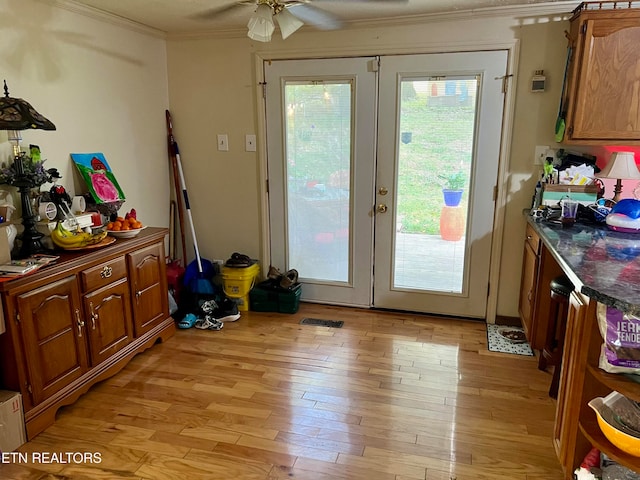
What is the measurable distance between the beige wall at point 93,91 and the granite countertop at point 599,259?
2821 mm

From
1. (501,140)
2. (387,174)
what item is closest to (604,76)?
(501,140)

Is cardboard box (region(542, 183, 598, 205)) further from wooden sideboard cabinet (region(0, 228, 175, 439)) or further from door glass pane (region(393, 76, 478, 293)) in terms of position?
wooden sideboard cabinet (region(0, 228, 175, 439))

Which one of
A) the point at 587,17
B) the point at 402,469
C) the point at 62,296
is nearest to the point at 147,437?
the point at 62,296

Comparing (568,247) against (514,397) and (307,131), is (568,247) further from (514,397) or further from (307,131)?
(307,131)

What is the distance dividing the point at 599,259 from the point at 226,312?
8.36 feet

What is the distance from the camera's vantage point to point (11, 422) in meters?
2.06

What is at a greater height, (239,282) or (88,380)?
(239,282)

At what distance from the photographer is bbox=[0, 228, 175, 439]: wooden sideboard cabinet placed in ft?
6.86

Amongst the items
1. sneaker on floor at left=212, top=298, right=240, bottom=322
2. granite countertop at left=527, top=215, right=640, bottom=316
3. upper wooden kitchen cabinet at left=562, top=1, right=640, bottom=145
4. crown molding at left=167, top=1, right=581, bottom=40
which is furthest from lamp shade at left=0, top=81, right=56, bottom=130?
upper wooden kitchen cabinet at left=562, top=1, right=640, bottom=145

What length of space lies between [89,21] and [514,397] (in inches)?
136

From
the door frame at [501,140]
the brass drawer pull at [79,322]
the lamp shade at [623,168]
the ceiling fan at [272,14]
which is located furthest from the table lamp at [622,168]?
the brass drawer pull at [79,322]

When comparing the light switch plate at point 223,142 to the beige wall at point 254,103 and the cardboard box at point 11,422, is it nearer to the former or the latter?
the beige wall at point 254,103

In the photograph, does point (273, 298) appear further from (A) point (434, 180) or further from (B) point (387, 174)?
(A) point (434, 180)

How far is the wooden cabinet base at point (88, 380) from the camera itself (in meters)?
2.17
